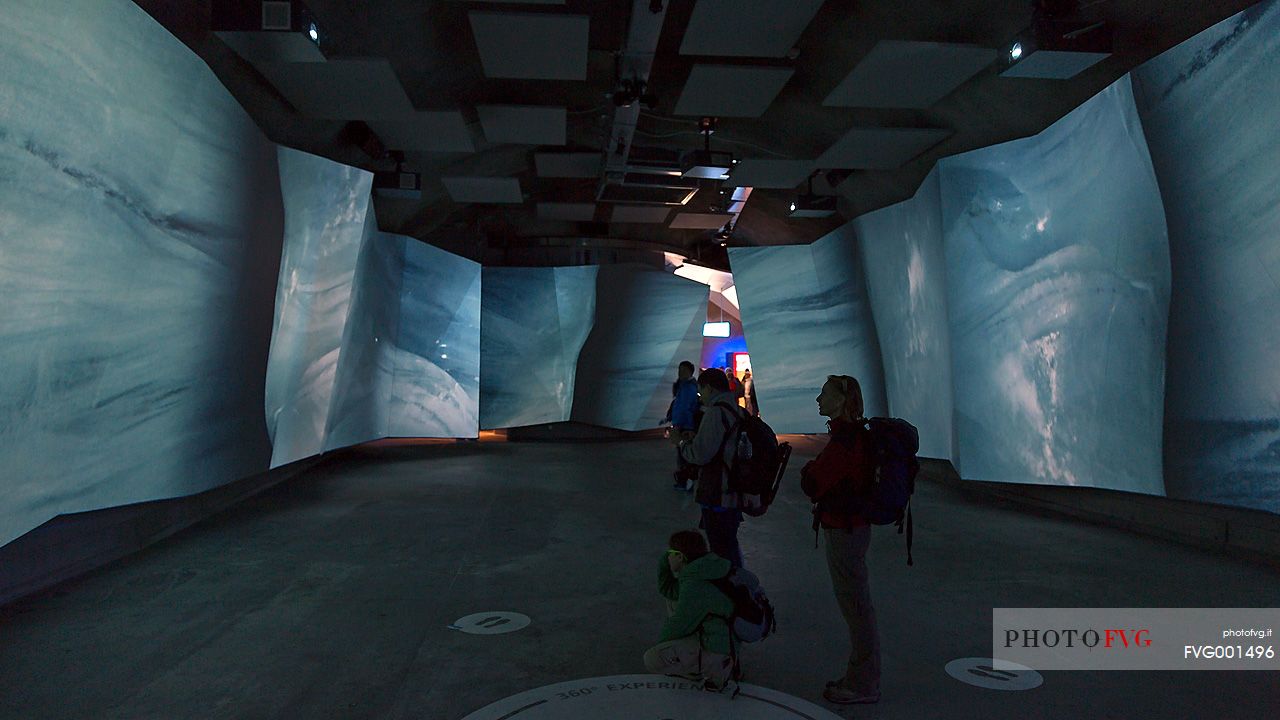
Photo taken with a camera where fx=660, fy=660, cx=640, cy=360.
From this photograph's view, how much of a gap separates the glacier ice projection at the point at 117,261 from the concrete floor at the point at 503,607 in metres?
0.74

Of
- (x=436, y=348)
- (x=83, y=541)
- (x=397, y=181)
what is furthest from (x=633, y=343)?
(x=83, y=541)

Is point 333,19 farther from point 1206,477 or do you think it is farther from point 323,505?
point 1206,477

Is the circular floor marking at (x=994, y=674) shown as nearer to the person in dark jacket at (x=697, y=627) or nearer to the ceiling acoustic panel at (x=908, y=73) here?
the person in dark jacket at (x=697, y=627)

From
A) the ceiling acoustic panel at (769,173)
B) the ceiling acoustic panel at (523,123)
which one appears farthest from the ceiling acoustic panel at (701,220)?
the ceiling acoustic panel at (523,123)

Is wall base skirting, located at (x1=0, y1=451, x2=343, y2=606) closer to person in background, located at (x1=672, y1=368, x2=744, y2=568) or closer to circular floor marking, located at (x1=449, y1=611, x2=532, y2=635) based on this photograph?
circular floor marking, located at (x1=449, y1=611, x2=532, y2=635)

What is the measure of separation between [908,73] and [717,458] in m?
4.66

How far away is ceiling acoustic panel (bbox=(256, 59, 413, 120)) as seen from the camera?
19.5 ft

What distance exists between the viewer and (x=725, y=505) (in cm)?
351

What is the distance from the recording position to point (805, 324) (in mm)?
12438

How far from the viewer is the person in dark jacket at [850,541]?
9.05ft

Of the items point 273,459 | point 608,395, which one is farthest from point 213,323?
point 608,395

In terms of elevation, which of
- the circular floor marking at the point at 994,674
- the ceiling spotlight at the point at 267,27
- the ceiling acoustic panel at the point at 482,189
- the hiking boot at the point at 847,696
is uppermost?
the ceiling acoustic panel at the point at 482,189

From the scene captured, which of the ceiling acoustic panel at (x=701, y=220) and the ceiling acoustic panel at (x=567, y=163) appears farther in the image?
the ceiling acoustic panel at (x=701, y=220)

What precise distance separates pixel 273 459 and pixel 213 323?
188 centimetres
